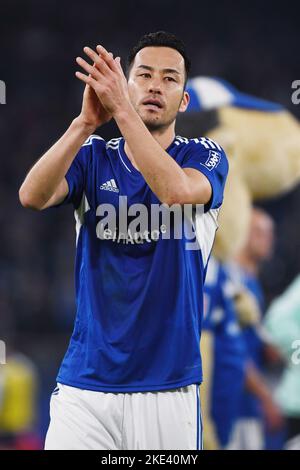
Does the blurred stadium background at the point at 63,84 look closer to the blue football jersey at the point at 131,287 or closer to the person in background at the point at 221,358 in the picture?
the person in background at the point at 221,358

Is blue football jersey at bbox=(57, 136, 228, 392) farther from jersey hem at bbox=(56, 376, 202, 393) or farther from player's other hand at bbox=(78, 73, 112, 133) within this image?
player's other hand at bbox=(78, 73, 112, 133)

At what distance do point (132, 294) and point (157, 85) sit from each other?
1.93 ft

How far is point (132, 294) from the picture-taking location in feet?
9.02

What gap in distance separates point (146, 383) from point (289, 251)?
7.84m

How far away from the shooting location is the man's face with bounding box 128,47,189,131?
279 cm

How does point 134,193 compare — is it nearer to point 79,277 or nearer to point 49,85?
point 79,277

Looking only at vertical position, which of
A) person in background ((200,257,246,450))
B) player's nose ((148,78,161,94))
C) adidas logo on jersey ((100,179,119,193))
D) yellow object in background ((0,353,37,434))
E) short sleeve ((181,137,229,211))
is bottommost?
yellow object in background ((0,353,37,434))

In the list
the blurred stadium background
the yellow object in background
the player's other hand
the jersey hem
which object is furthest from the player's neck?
the blurred stadium background

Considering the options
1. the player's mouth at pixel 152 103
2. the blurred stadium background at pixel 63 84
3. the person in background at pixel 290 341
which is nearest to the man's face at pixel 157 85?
the player's mouth at pixel 152 103

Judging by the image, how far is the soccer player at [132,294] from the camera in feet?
8.96

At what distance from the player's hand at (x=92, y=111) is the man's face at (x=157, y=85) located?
0.48 feet
